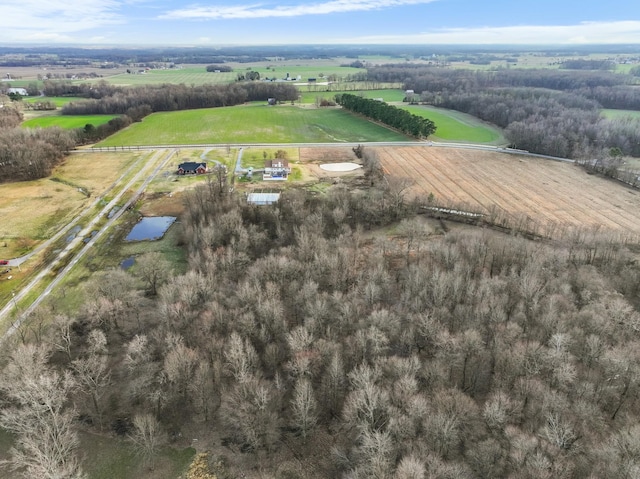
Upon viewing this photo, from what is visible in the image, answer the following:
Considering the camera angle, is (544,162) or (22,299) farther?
(544,162)

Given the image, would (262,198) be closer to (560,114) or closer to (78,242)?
(78,242)

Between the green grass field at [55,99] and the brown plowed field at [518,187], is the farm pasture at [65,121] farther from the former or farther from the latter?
the brown plowed field at [518,187]

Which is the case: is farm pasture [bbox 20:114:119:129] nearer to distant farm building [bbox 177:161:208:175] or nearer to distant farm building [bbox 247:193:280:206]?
distant farm building [bbox 177:161:208:175]

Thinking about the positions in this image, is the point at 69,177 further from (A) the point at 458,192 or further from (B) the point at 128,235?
(A) the point at 458,192

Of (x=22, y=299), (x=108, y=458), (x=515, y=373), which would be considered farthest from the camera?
(x=22, y=299)

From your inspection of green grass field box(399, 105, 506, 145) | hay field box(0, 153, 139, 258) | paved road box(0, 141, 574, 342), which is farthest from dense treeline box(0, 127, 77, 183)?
green grass field box(399, 105, 506, 145)

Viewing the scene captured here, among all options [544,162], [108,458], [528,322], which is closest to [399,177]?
[544,162]

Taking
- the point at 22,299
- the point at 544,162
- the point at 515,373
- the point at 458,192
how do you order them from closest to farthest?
the point at 515,373
the point at 22,299
the point at 458,192
the point at 544,162

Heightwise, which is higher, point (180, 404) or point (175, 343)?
point (175, 343)

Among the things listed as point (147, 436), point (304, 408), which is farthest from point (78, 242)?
point (304, 408)
